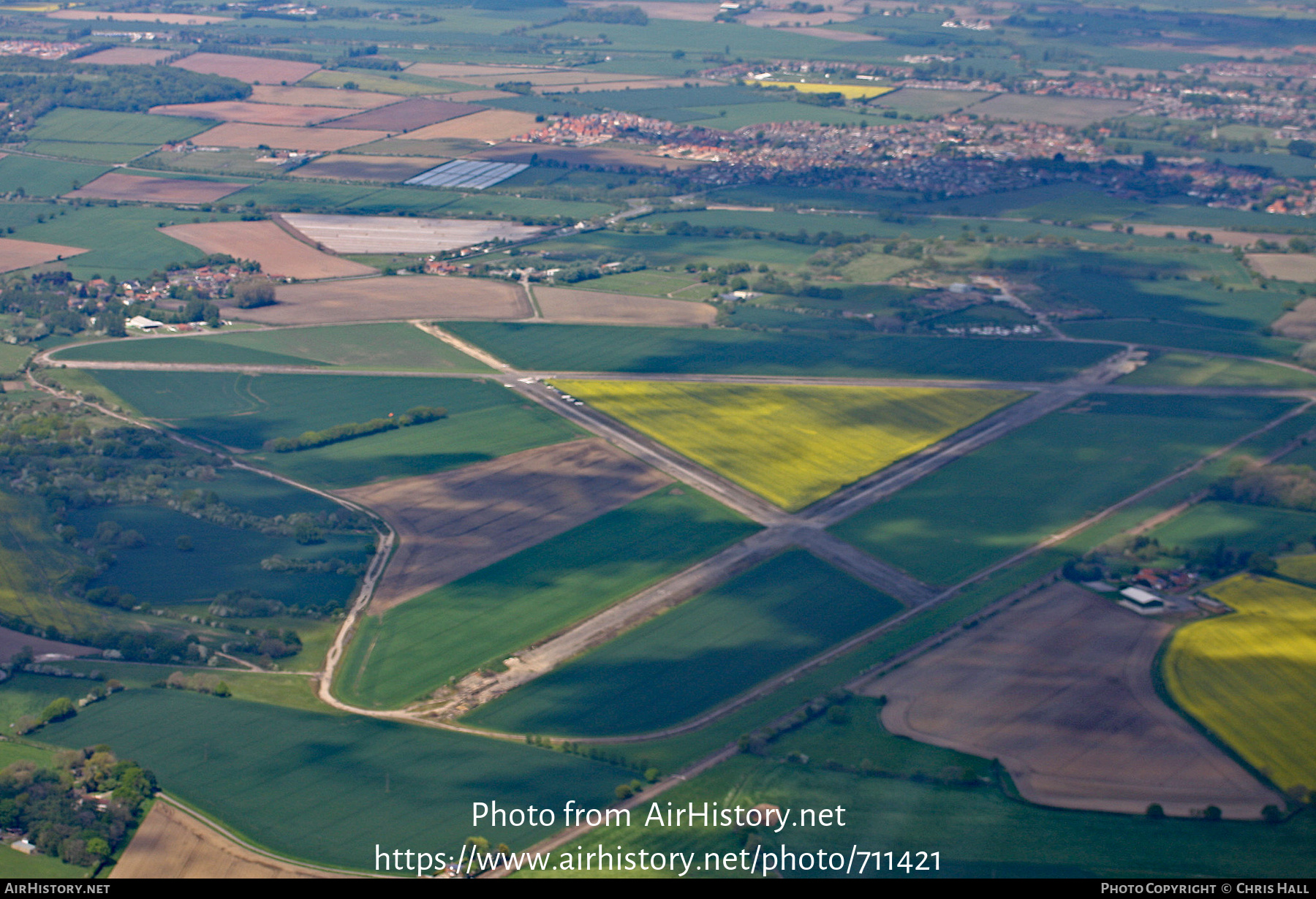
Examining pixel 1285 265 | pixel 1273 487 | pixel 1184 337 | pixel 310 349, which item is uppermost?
pixel 1285 265

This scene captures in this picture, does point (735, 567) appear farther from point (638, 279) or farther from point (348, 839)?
point (638, 279)

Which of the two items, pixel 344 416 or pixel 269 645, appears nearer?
pixel 269 645

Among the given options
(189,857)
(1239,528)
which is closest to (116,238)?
(189,857)

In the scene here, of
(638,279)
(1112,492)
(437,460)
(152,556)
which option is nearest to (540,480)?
(437,460)

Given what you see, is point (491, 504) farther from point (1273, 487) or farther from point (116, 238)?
point (116, 238)

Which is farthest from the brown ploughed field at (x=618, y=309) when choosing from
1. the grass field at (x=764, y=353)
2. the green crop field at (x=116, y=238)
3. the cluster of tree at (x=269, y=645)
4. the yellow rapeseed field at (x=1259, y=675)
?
the yellow rapeseed field at (x=1259, y=675)

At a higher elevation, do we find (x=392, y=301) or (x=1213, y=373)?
(x=392, y=301)
